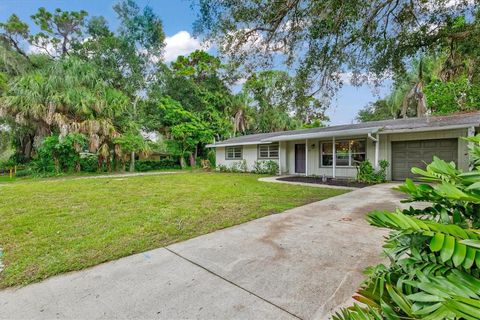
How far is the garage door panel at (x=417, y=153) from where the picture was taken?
31.1 feet

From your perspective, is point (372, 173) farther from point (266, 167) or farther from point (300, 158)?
point (266, 167)

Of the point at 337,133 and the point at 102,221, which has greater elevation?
the point at 337,133

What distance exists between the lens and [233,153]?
1762 centimetres

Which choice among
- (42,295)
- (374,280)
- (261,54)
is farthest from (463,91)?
(42,295)

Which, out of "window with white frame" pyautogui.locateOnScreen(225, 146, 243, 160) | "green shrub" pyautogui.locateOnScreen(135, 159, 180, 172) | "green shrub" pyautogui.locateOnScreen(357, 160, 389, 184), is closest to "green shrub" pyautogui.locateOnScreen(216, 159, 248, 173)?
"window with white frame" pyautogui.locateOnScreen(225, 146, 243, 160)

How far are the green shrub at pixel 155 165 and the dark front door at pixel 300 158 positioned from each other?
12233mm

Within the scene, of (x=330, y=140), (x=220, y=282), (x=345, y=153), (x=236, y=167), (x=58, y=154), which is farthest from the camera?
(x=236, y=167)

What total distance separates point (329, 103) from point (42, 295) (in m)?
7.44

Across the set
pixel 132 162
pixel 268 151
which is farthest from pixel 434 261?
pixel 132 162

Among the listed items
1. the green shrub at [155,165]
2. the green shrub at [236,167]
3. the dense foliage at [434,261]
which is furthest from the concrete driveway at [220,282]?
the green shrub at [155,165]

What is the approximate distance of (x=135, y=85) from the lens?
21.4 meters

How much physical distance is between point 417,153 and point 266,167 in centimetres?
768

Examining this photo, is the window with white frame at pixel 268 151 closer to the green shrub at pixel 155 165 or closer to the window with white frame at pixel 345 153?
the window with white frame at pixel 345 153

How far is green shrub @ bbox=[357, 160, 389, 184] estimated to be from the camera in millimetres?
10062
